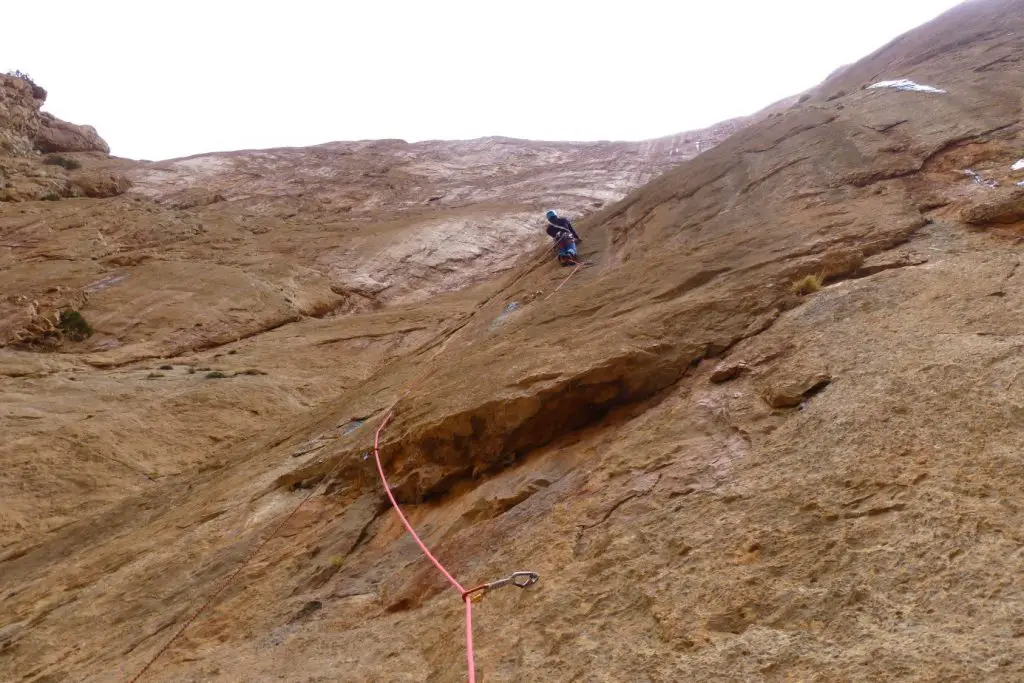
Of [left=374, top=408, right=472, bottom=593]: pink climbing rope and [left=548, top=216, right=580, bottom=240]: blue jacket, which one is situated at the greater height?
[left=548, top=216, right=580, bottom=240]: blue jacket

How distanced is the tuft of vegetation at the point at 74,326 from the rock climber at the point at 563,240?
1126cm

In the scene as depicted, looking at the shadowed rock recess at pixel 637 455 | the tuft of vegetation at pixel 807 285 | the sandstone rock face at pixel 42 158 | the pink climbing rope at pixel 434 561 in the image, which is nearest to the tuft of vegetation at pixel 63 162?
the sandstone rock face at pixel 42 158

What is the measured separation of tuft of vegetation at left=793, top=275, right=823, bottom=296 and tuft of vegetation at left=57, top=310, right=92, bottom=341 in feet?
51.5

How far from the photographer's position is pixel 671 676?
3209 mm

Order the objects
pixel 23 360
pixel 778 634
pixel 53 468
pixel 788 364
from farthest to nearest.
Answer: pixel 23 360 → pixel 53 468 → pixel 788 364 → pixel 778 634

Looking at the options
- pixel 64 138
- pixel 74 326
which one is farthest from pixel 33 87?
pixel 74 326

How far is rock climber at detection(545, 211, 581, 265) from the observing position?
12.2 metres

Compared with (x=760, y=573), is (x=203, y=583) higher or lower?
lower

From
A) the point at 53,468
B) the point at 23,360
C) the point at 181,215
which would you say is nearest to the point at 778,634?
the point at 53,468

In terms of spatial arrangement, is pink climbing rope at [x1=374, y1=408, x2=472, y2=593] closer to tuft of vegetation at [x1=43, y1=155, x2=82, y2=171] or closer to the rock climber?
the rock climber

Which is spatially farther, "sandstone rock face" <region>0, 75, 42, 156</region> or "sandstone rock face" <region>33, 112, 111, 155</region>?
"sandstone rock face" <region>33, 112, 111, 155</region>

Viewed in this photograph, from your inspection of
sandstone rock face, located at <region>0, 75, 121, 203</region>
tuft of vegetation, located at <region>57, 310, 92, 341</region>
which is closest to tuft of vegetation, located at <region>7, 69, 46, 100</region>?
sandstone rock face, located at <region>0, 75, 121, 203</region>

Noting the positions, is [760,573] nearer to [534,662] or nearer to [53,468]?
[534,662]

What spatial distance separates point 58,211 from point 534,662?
24823 mm
